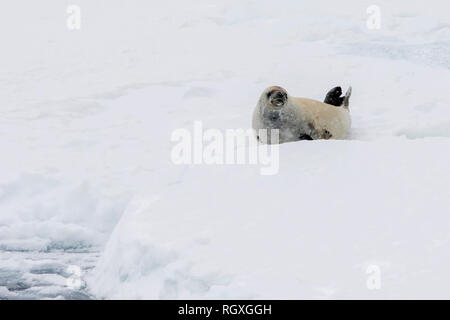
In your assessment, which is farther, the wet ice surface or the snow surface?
the wet ice surface

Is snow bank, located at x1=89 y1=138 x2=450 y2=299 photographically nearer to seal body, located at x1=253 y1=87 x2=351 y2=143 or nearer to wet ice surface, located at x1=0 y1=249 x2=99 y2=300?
wet ice surface, located at x1=0 y1=249 x2=99 y2=300

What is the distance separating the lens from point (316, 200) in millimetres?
4305

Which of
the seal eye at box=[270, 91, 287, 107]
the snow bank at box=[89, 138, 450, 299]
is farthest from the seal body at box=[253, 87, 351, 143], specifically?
the snow bank at box=[89, 138, 450, 299]

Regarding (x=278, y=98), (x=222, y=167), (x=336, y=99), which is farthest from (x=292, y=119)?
(x=222, y=167)

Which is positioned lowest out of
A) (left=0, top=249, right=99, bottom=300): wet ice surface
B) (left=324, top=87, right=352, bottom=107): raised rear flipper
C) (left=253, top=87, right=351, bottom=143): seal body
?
(left=0, top=249, right=99, bottom=300): wet ice surface

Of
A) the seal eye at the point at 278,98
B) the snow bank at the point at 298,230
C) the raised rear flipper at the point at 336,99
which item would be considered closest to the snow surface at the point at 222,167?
the snow bank at the point at 298,230

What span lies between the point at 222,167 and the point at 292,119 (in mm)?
1077

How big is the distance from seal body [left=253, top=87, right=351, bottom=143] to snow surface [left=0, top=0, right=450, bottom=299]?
0.28 m

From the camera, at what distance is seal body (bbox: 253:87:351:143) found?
5.82 meters

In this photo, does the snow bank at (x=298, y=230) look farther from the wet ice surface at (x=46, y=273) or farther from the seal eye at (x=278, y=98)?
the seal eye at (x=278, y=98)

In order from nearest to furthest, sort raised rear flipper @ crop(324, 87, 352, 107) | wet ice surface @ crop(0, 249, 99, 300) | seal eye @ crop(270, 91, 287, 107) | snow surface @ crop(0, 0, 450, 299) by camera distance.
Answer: snow surface @ crop(0, 0, 450, 299) < wet ice surface @ crop(0, 249, 99, 300) < seal eye @ crop(270, 91, 287, 107) < raised rear flipper @ crop(324, 87, 352, 107)

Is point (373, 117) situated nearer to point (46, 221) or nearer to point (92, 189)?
point (92, 189)

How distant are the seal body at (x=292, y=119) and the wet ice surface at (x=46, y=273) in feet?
5.87

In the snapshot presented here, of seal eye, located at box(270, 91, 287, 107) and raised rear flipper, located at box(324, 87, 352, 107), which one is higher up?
raised rear flipper, located at box(324, 87, 352, 107)
